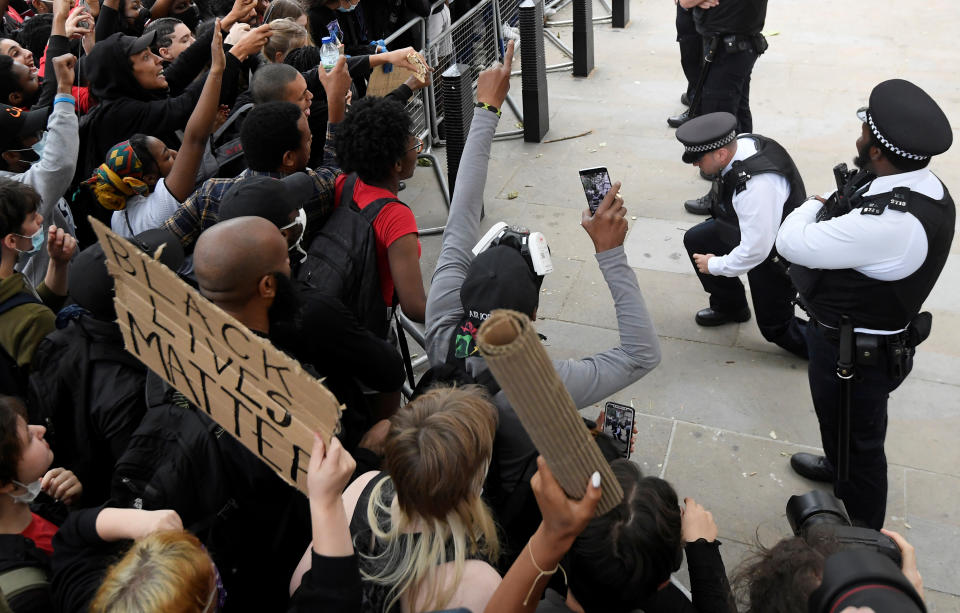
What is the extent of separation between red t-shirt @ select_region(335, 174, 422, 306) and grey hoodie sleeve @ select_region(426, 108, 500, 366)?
373 mm

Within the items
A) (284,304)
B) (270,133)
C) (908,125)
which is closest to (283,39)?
(270,133)

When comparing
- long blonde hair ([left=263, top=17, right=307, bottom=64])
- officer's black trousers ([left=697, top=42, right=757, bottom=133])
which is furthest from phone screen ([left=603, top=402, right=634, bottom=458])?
officer's black trousers ([left=697, top=42, right=757, bottom=133])

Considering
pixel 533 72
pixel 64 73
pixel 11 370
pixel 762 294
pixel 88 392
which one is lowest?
pixel 762 294

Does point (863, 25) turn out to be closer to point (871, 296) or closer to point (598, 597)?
point (871, 296)

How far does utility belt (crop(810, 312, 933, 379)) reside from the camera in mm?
3238

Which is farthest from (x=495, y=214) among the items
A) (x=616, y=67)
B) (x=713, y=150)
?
(x=616, y=67)

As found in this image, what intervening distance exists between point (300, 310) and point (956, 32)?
31.0 feet

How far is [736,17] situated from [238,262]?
16.5 feet

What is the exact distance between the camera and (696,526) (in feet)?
7.64

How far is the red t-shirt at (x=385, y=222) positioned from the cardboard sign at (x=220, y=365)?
1.31 meters

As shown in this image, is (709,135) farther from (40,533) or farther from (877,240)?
(40,533)

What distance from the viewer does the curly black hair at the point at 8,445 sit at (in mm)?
2199

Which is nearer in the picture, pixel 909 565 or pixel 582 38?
pixel 909 565

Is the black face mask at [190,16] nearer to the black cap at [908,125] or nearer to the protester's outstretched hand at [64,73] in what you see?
the protester's outstretched hand at [64,73]
